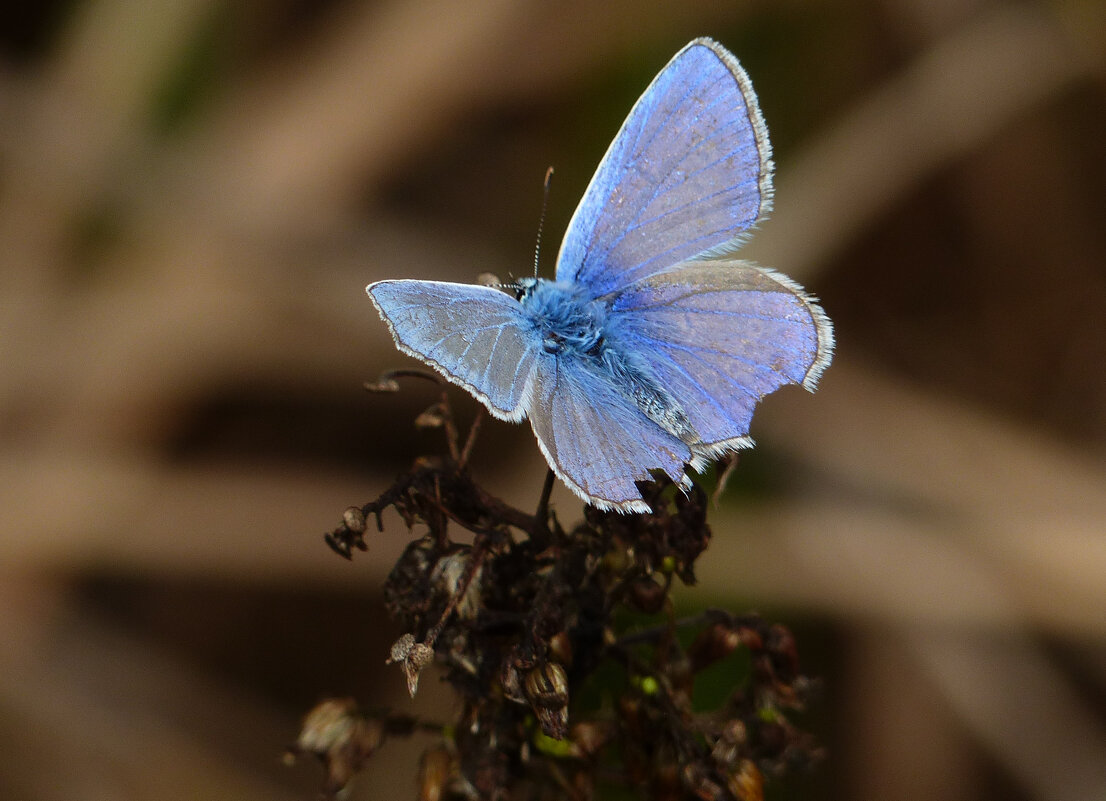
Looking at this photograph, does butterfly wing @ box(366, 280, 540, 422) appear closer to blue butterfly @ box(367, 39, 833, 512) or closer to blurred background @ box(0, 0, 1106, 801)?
blue butterfly @ box(367, 39, 833, 512)

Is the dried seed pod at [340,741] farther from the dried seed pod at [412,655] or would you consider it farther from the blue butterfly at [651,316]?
the blue butterfly at [651,316]

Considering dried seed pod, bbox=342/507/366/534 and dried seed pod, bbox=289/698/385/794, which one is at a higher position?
dried seed pod, bbox=342/507/366/534

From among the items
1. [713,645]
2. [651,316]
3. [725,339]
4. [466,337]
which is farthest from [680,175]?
[713,645]

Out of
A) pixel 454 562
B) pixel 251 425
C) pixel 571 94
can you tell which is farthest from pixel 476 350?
pixel 571 94

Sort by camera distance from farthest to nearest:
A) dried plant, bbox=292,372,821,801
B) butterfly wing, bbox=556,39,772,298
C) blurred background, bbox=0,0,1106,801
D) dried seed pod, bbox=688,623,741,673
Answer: blurred background, bbox=0,0,1106,801 → butterfly wing, bbox=556,39,772,298 → dried seed pod, bbox=688,623,741,673 → dried plant, bbox=292,372,821,801

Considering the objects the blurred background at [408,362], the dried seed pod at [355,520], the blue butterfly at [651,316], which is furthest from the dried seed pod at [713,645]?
the blurred background at [408,362]

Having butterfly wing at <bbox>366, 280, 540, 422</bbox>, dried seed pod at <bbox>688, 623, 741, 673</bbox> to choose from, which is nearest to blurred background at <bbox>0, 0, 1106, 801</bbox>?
dried seed pod at <bbox>688, 623, 741, 673</bbox>

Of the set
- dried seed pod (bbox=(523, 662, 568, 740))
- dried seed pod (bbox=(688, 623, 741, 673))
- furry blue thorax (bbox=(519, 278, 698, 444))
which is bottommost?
dried seed pod (bbox=(688, 623, 741, 673))

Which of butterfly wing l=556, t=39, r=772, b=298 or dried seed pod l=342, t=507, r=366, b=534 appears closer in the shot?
dried seed pod l=342, t=507, r=366, b=534
